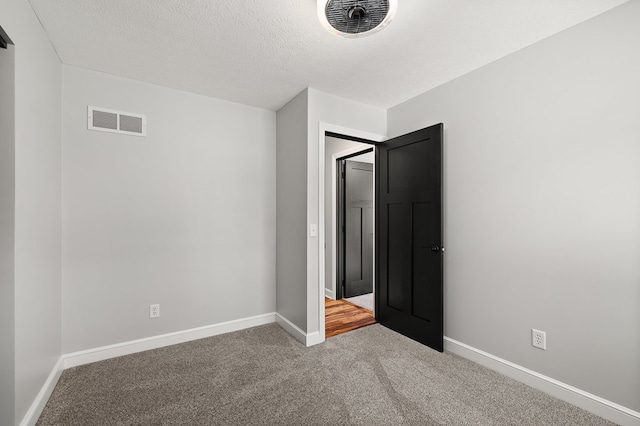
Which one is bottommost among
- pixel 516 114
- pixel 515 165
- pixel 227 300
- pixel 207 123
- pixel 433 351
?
pixel 433 351

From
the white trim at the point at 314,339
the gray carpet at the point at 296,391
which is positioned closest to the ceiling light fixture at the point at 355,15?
the gray carpet at the point at 296,391

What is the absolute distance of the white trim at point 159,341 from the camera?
241 cm

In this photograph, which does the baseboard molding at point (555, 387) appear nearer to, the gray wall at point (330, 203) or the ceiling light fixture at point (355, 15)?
the gray wall at point (330, 203)

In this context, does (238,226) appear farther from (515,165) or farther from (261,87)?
(515,165)

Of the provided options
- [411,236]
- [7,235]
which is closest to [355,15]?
[411,236]

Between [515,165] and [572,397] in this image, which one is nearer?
[572,397]

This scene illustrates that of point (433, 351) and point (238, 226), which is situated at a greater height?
point (238, 226)

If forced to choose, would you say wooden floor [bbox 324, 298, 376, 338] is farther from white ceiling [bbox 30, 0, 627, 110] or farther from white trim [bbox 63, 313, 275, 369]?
white ceiling [bbox 30, 0, 627, 110]

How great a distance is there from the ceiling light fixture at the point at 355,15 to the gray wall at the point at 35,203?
5.31ft

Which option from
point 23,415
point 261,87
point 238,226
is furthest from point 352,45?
point 23,415

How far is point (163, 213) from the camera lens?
9.12ft

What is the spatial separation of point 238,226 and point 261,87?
1.46 meters

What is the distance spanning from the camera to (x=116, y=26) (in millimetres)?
1921

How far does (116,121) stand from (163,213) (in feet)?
2.93
